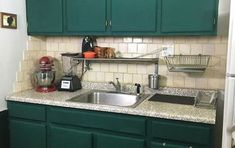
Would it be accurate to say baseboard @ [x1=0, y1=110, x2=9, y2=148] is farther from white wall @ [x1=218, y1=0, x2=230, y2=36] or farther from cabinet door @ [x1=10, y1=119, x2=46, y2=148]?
white wall @ [x1=218, y1=0, x2=230, y2=36]

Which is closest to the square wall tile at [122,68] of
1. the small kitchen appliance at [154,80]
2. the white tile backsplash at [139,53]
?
the white tile backsplash at [139,53]

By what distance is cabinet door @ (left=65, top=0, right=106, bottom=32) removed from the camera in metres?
2.46

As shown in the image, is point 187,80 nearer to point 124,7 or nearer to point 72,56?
point 124,7

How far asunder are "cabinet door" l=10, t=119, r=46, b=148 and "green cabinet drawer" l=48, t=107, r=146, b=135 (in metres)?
0.18

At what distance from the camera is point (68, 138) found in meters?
2.29

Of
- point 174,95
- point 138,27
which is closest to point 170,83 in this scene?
point 174,95

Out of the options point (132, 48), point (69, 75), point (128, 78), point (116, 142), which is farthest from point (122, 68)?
point (116, 142)

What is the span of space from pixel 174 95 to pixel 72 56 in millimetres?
1158

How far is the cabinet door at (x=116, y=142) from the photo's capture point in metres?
2.04

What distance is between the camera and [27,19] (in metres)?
2.74

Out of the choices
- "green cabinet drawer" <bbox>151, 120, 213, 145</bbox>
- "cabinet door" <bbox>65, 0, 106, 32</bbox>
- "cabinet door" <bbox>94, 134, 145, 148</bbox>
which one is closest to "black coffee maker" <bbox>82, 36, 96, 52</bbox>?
"cabinet door" <bbox>65, 0, 106, 32</bbox>

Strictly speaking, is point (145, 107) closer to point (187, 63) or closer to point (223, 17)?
point (187, 63)

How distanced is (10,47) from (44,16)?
48 centimetres

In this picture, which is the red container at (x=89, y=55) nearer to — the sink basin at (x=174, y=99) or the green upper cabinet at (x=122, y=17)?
the green upper cabinet at (x=122, y=17)
